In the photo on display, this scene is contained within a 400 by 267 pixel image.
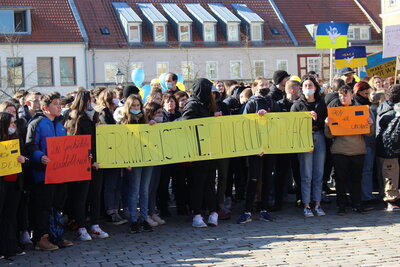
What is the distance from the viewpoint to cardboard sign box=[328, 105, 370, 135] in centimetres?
1166

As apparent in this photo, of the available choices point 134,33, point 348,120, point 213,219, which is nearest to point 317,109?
point 348,120

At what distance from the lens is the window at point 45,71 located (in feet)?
169

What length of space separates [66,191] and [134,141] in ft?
4.55

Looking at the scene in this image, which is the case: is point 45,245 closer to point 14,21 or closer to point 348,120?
point 348,120

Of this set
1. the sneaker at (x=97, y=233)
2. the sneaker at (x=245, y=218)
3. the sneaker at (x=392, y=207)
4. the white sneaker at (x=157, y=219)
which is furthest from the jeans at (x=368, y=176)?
the sneaker at (x=97, y=233)

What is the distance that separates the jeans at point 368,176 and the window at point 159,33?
42545mm

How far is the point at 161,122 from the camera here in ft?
37.5

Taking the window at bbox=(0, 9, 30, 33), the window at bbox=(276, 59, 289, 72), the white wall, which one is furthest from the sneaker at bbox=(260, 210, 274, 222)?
the window at bbox=(276, 59, 289, 72)

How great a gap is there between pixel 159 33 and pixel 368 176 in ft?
140

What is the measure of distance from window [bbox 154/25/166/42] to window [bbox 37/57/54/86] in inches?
306

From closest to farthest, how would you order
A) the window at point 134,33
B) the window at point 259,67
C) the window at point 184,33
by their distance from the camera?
the window at point 134,33 < the window at point 184,33 < the window at point 259,67

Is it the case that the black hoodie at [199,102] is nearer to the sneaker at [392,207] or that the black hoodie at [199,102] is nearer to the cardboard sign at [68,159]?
the cardboard sign at [68,159]

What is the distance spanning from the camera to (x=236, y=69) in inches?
2250

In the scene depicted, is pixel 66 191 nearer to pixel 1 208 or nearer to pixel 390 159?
pixel 1 208
